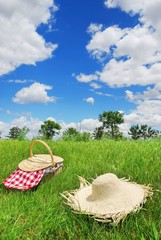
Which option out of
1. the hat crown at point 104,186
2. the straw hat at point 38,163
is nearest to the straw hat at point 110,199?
the hat crown at point 104,186

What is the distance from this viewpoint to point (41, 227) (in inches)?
155

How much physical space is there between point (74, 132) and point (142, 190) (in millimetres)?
6660

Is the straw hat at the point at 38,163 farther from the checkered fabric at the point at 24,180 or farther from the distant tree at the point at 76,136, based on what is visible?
the distant tree at the point at 76,136

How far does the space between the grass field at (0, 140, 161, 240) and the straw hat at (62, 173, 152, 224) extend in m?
0.10

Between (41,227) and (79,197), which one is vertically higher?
(79,197)

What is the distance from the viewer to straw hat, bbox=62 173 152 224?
3873 mm

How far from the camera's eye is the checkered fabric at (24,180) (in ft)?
17.7

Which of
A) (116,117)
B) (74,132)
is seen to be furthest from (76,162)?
(116,117)

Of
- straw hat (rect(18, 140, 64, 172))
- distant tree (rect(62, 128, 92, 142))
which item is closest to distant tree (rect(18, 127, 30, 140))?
distant tree (rect(62, 128, 92, 142))

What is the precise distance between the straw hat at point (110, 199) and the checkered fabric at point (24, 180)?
111 cm

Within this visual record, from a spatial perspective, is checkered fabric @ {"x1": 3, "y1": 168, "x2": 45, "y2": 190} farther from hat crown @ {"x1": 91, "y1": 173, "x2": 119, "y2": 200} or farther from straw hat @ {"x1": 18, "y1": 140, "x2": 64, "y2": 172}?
hat crown @ {"x1": 91, "y1": 173, "x2": 119, "y2": 200}

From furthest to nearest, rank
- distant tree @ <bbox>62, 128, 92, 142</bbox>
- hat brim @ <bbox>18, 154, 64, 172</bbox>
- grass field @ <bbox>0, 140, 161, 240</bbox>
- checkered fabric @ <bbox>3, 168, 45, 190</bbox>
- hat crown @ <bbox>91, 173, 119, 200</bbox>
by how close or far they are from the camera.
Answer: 1. distant tree @ <bbox>62, 128, 92, 142</bbox>
2. hat brim @ <bbox>18, 154, 64, 172</bbox>
3. checkered fabric @ <bbox>3, 168, 45, 190</bbox>
4. hat crown @ <bbox>91, 173, 119, 200</bbox>
5. grass field @ <bbox>0, 140, 161, 240</bbox>

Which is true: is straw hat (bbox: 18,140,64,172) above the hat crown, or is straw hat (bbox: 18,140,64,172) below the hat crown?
above

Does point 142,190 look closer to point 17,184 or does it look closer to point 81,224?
point 81,224
